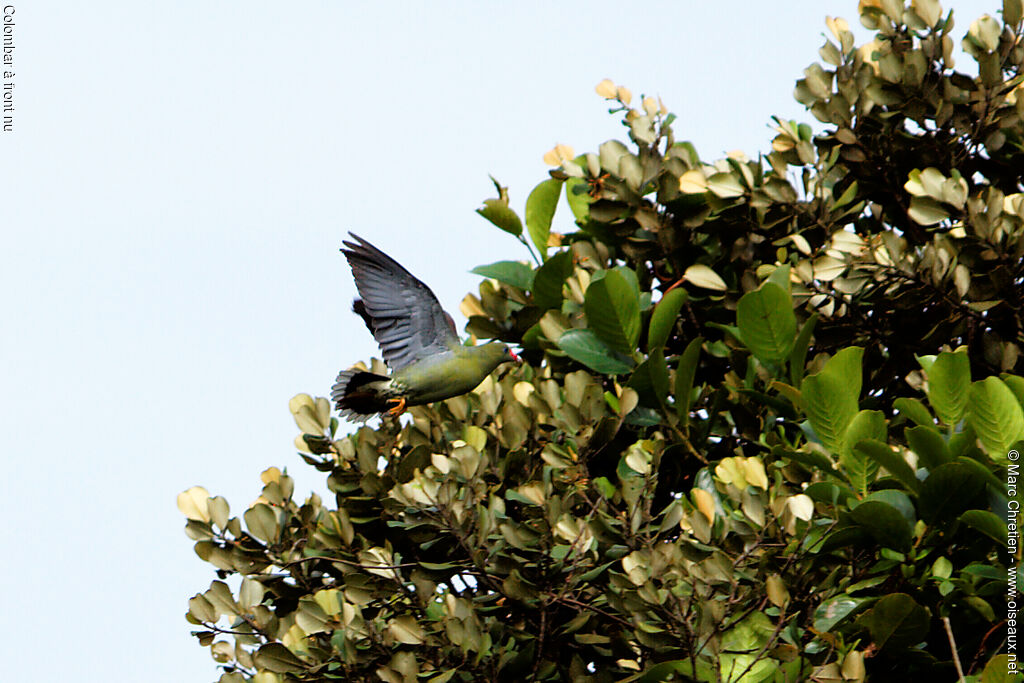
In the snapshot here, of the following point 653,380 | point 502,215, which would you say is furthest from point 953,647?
point 502,215

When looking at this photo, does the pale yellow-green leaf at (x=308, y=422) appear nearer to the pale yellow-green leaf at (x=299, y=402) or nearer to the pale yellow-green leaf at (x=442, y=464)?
the pale yellow-green leaf at (x=299, y=402)

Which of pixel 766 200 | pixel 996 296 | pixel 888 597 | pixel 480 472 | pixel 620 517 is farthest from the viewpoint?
pixel 766 200

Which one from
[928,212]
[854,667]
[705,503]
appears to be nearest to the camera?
[854,667]

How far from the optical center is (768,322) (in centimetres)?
363

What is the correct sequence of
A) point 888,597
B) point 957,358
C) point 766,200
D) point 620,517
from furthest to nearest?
point 766,200 → point 620,517 → point 957,358 → point 888,597

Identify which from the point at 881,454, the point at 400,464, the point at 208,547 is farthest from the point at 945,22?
the point at 208,547

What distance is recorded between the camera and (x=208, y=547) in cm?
407

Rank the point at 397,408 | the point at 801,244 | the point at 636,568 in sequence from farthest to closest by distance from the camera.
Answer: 1. the point at 397,408
2. the point at 801,244
3. the point at 636,568

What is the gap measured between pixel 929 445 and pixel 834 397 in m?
0.31

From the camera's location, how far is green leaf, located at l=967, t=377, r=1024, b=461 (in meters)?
3.08

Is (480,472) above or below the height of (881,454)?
above

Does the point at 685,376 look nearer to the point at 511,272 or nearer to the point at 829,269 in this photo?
the point at 829,269

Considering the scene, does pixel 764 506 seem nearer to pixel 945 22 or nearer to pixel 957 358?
pixel 957 358

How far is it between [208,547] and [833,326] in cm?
243
